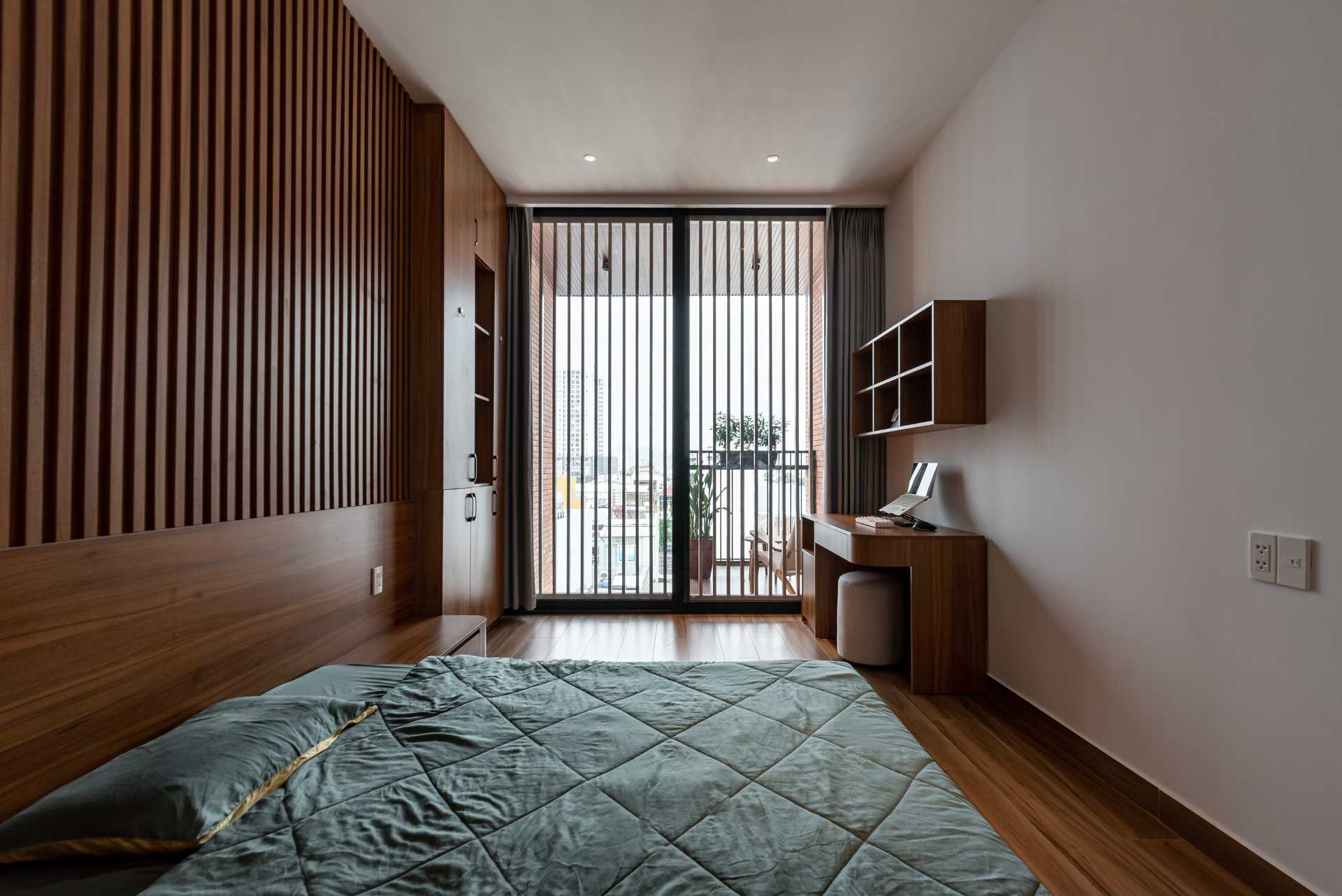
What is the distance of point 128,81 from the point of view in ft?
4.90

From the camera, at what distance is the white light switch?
143 centimetres

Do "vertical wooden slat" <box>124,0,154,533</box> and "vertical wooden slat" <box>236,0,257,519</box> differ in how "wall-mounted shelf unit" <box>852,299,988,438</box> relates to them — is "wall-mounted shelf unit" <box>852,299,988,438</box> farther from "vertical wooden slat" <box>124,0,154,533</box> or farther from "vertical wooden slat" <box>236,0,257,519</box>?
"vertical wooden slat" <box>124,0,154,533</box>

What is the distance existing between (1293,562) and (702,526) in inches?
134

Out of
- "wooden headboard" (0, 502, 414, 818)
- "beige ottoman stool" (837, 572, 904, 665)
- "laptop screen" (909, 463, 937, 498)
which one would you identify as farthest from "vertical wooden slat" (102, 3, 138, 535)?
"laptop screen" (909, 463, 937, 498)

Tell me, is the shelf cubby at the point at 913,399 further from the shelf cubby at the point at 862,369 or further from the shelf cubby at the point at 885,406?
the shelf cubby at the point at 862,369

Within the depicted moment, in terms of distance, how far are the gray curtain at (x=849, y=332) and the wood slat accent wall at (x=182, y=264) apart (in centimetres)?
300

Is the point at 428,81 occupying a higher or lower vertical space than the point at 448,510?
higher

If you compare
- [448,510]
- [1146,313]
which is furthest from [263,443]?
[1146,313]

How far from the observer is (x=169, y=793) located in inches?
39.7

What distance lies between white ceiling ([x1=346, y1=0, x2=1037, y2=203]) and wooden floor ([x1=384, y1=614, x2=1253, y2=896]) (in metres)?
2.65

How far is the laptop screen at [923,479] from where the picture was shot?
340cm

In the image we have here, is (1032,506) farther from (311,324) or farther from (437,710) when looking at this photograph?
(311,324)

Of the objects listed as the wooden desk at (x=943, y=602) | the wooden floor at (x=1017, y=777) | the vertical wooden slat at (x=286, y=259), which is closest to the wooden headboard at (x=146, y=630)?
the vertical wooden slat at (x=286, y=259)

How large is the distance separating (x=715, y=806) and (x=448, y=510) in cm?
245
